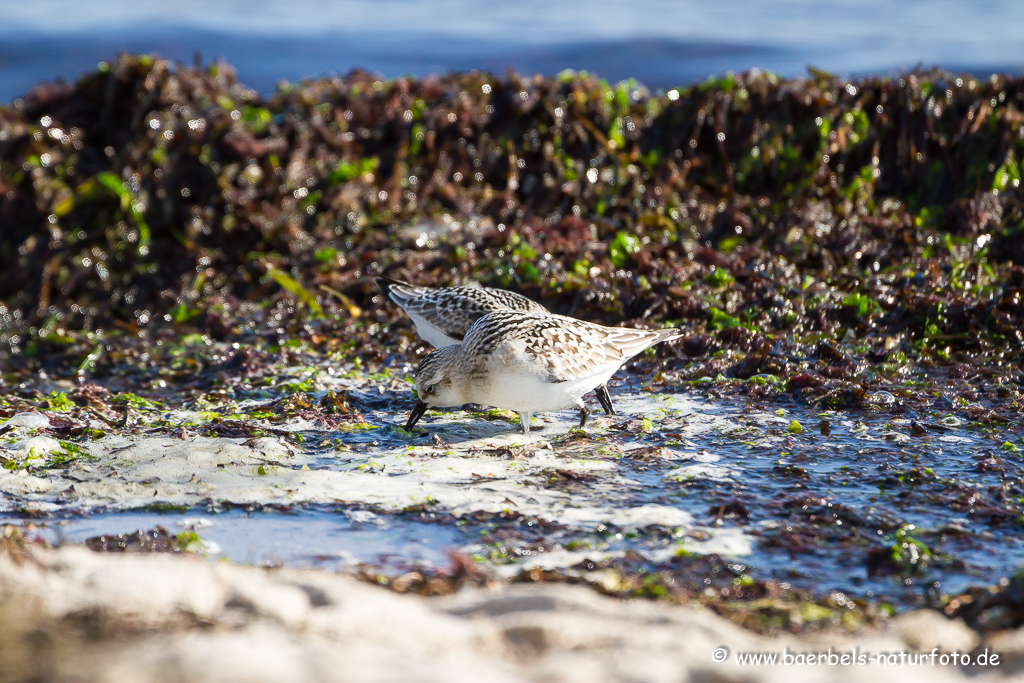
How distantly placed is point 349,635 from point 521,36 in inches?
550

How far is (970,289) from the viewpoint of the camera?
20.4 ft

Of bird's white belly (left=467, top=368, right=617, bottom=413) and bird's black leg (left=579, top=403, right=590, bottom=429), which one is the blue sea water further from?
bird's white belly (left=467, top=368, right=617, bottom=413)

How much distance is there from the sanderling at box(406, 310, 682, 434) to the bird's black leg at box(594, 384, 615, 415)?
0.62 feet

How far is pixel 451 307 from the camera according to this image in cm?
580

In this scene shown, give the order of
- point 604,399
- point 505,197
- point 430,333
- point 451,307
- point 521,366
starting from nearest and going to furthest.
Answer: point 521,366 < point 604,399 < point 451,307 < point 430,333 < point 505,197

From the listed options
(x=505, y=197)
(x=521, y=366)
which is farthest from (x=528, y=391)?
(x=505, y=197)

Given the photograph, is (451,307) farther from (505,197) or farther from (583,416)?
(505,197)

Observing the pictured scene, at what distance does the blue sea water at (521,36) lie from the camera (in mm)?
13727

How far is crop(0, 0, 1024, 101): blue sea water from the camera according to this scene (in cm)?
1373

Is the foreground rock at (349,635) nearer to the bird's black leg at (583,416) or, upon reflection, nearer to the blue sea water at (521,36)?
the bird's black leg at (583,416)

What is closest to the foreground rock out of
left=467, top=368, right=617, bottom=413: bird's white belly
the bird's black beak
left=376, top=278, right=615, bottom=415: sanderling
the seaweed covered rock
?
left=467, top=368, right=617, bottom=413: bird's white belly

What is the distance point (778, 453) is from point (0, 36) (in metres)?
14.4

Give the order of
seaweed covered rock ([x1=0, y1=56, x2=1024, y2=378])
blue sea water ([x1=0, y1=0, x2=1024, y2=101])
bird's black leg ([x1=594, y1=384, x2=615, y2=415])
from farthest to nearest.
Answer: blue sea water ([x1=0, y1=0, x2=1024, y2=101]) → seaweed covered rock ([x1=0, y1=56, x2=1024, y2=378]) → bird's black leg ([x1=594, y1=384, x2=615, y2=415])

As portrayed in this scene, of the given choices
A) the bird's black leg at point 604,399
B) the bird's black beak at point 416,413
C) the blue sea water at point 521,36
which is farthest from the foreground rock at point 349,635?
the blue sea water at point 521,36
